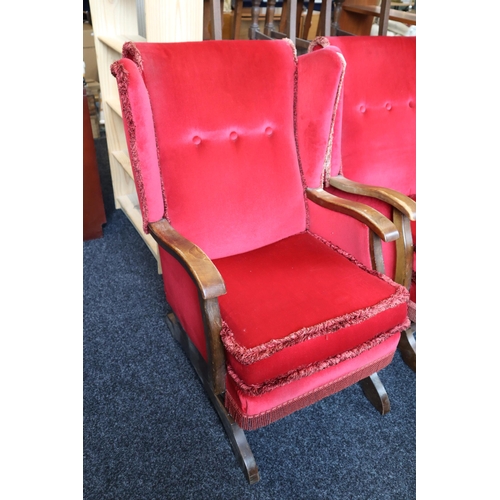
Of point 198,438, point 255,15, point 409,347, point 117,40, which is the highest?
point 255,15

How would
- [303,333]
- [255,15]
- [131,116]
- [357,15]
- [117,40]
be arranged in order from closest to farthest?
[303,333] < [131,116] < [117,40] < [255,15] < [357,15]

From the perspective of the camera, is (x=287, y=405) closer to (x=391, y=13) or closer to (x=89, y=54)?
(x=391, y=13)

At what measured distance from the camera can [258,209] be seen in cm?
143

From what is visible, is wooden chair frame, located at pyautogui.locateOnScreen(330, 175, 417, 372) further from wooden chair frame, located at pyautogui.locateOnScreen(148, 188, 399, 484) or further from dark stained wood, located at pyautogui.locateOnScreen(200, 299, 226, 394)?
dark stained wood, located at pyautogui.locateOnScreen(200, 299, 226, 394)

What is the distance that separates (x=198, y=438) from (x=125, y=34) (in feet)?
6.13

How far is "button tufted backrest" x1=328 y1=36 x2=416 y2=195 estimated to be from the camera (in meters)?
1.62

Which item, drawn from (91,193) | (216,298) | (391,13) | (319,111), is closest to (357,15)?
(391,13)

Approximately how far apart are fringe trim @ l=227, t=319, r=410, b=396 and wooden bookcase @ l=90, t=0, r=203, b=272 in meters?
1.02

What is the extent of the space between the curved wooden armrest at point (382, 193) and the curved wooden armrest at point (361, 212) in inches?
3.4

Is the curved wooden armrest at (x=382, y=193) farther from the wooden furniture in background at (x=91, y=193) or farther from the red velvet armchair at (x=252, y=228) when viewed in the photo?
the wooden furniture in background at (x=91, y=193)

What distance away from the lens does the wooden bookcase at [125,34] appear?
61.9 inches

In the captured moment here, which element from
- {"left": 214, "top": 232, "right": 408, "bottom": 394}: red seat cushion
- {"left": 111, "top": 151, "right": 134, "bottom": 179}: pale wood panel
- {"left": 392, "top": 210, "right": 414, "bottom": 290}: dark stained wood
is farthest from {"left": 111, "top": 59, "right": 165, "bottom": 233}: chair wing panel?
{"left": 111, "top": 151, "right": 134, "bottom": 179}: pale wood panel

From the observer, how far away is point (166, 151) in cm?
127

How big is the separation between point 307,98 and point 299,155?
0.19 m
